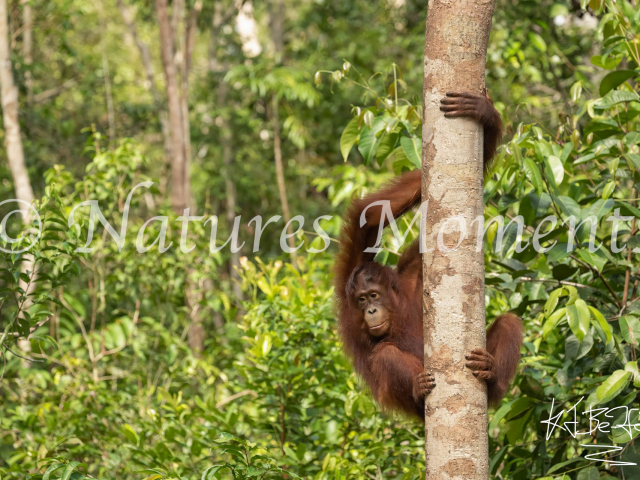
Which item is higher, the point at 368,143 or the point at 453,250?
the point at 368,143

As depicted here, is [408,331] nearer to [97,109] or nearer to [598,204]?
[598,204]

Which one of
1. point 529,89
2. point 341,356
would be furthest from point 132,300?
point 529,89

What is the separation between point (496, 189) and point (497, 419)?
0.98 meters

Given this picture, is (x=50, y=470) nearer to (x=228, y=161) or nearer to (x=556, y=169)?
(x=556, y=169)

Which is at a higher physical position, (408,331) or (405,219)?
(405,219)

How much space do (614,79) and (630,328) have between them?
3.59 ft

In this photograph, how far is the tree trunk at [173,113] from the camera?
22.8 feet

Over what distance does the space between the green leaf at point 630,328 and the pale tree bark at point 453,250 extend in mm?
771

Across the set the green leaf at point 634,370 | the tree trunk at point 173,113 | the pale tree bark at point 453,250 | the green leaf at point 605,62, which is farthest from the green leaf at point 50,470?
the tree trunk at point 173,113

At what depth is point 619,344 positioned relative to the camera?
8.07 ft

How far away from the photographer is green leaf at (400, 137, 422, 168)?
275 centimetres

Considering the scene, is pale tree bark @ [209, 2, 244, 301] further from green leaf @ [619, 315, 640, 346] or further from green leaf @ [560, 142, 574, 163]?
green leaf @ [619, 315, 640, 346]

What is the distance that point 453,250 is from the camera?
6.35 feet
